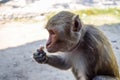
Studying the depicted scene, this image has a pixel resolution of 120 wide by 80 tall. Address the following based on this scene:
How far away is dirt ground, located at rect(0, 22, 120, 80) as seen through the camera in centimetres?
560

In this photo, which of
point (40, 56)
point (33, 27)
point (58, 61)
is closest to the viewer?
point (40, 56)

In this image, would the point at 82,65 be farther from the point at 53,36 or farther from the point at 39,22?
the point at 39,22

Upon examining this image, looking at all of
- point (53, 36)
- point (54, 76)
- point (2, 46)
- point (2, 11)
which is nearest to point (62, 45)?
point (53, 36)

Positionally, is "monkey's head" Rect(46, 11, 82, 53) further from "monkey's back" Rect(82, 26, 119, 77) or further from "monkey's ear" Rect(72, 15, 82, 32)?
"monkey's back" Rect(82, 26, 119, 77)

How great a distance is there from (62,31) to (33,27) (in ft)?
15.1

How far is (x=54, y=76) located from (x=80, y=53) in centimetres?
169

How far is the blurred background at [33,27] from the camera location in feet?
18.8

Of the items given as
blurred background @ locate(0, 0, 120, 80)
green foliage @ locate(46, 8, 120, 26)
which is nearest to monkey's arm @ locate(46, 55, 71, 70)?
blurred background @ locate(0, 0, 120, 80)

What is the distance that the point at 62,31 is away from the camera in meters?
3.65

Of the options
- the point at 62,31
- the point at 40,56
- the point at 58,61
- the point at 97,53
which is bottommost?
the point at 58,61

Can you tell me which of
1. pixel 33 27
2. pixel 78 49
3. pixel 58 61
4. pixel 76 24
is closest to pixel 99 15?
pixel 33 27

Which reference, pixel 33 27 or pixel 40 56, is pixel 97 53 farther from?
pixel 33 27

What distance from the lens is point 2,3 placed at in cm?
934

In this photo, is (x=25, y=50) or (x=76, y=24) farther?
(x=25, y=50)
